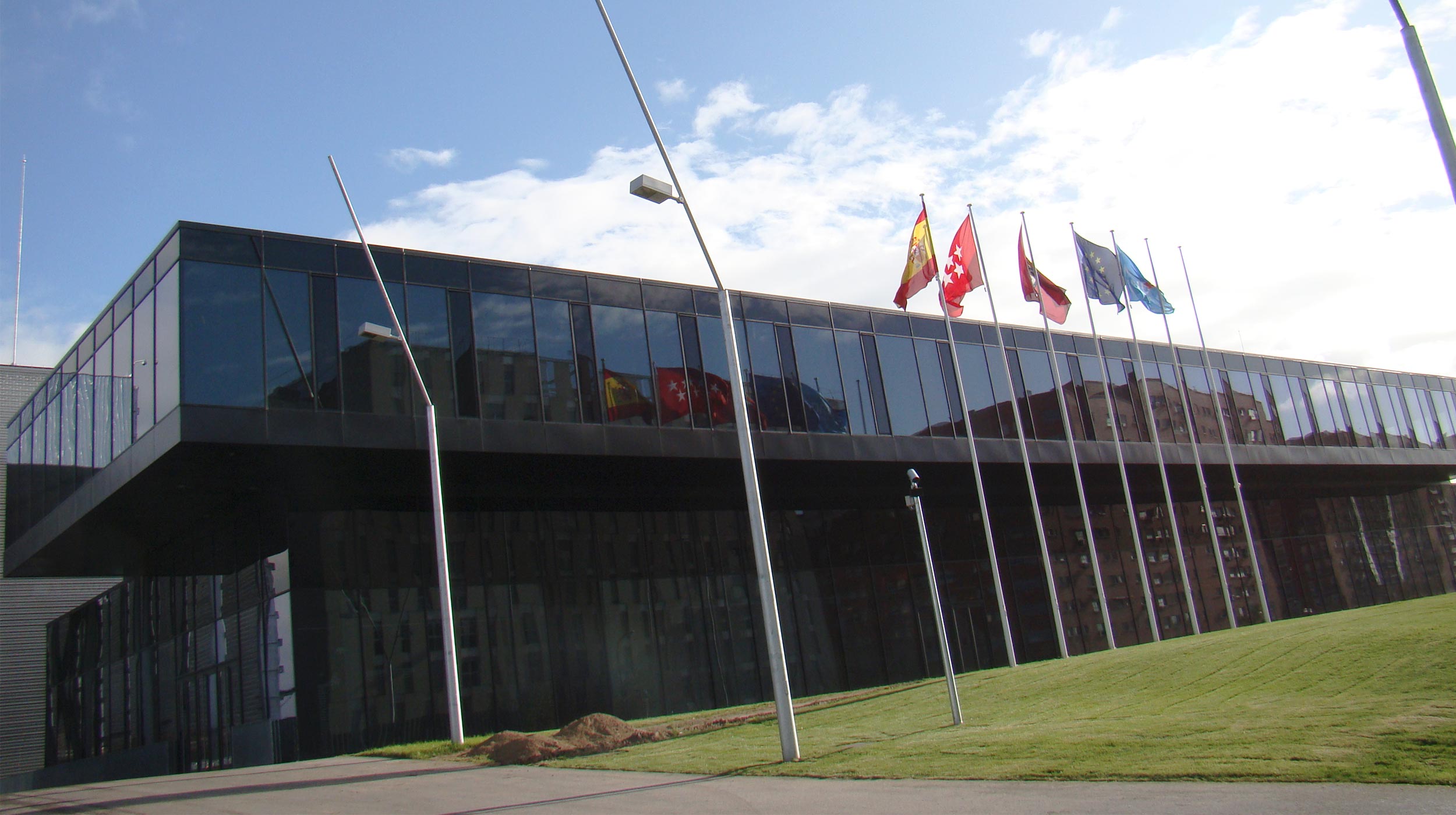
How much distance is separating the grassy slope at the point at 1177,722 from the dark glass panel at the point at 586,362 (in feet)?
28.7

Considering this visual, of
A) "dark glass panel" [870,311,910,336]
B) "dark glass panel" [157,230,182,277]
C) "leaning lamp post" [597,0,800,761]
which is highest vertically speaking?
"dark glass panel" [157,230,182,277]

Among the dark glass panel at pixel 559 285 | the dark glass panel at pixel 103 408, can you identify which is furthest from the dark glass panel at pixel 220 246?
the dark glass panel at pixel 559 285

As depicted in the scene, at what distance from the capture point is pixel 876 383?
31656 mm

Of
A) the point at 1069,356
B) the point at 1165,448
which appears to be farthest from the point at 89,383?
the point at 1165,448

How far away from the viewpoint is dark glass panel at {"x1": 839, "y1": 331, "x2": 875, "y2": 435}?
3061cm

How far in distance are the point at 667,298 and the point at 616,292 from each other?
5.33ft

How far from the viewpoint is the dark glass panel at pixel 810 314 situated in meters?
30.6

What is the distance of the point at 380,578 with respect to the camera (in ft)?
82.9

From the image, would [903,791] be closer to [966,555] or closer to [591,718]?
[591,718]

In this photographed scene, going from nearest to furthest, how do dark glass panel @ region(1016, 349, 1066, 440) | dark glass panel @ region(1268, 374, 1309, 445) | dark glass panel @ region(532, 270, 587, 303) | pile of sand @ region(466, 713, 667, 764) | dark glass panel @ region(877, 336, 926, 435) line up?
1. pile of sand @ region(466, 713, 667, 764)
2. dark glass panel @ region(532, 270, 587, 303)
3. dark glass panel @ region(877, 336, 926, 435)
4. dark glass panel @ region(1016, 349, 1066, 440)
5. dark glass panel @ region(1268, 374, 1309, 445)

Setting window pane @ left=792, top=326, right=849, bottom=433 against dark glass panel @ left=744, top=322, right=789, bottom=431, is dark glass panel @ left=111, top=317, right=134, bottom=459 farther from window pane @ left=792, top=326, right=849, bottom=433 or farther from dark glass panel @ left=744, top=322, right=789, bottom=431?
window pane @ left=792, top=326, right=849, bottom=433

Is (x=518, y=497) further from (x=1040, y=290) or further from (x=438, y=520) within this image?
(x=1040, y=290)

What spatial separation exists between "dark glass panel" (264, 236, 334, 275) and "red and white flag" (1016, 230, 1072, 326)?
1954 cm

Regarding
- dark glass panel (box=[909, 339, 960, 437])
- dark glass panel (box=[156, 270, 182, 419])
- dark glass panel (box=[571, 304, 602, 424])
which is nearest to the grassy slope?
dark glass panel (box=[571, 304, 602, 424])
